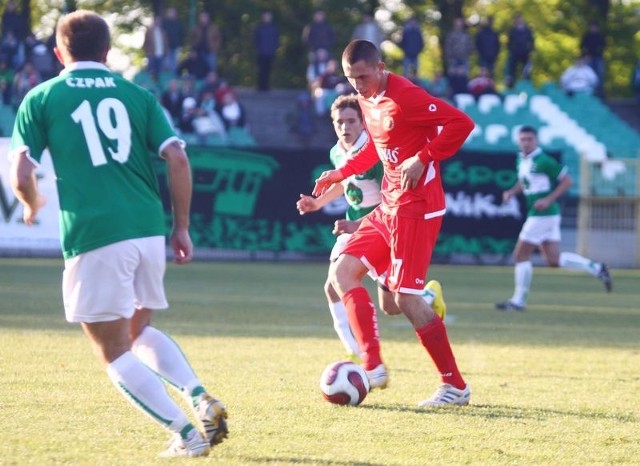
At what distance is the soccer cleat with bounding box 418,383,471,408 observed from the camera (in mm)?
7785

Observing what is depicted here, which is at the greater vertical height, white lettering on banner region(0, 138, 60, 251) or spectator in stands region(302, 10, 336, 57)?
spectator in stands region(302, 10, 336, 57)

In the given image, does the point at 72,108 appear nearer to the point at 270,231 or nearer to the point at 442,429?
the point at 442,429

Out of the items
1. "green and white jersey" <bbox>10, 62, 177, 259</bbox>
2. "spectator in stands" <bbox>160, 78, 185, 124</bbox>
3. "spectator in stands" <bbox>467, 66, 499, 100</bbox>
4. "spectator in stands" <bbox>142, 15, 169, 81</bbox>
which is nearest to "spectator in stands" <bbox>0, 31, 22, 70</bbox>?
"spectator in stands" <bbox>142, 15, 169, 81</bbox>

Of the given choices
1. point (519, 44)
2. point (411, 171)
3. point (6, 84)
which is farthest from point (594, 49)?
point (411, 171)

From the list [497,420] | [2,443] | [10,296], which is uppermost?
[2,443]

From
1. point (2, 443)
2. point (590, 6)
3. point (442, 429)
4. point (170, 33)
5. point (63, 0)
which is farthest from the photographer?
point (63, 0)

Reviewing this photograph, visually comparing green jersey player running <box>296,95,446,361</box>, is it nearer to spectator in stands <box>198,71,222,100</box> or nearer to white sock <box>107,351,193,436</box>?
white sock <box>107,351,193,436</box>

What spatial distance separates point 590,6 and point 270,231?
864 inches

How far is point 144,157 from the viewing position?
577 centimetres

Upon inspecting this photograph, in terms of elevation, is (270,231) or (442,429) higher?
(442,429)

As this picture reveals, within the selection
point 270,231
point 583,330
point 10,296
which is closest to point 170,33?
point 270,231

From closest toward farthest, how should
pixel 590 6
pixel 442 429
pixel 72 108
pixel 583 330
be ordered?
pixel 72 108
pixel 442 429
pixel 583 330
pixel 590 6

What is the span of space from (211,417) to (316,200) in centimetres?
307

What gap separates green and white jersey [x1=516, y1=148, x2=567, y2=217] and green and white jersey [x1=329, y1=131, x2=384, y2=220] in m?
6.55
